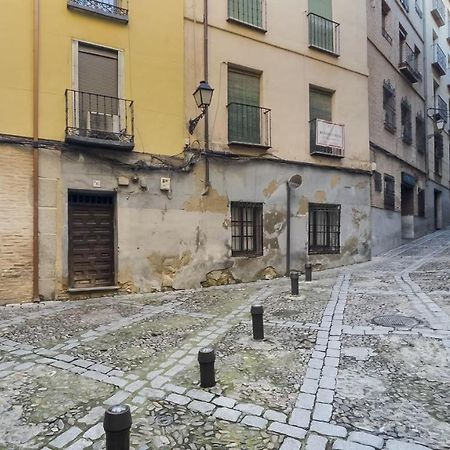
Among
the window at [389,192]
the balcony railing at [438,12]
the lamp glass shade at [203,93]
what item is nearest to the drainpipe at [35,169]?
the lamp glass shade at [203,93]

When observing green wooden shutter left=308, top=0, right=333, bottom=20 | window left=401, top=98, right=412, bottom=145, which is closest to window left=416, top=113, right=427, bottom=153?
window left=401, top=98, right=412, bottom=145

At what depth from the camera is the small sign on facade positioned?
11656 mm

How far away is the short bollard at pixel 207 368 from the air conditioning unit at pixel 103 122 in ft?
20.7

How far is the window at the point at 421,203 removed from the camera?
18.5m

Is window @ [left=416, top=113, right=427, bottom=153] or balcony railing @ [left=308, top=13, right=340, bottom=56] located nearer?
balcony railing @ [left=308, top=13, right=340, bottom=56]

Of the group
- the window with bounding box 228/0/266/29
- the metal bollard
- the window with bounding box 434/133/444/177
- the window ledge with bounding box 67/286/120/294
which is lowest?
the window ledge with bounding box 67/286/120/294

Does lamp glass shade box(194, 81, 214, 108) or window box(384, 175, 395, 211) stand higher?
lamp glass shade box(194, 81, 214, 108)

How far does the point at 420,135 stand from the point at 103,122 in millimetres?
16178

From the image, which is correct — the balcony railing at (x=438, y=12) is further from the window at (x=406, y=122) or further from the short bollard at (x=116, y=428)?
the short bollard at (x=116, y=428)

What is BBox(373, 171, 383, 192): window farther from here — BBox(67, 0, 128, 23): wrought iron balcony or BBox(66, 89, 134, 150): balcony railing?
BBox(67, 0, 128, 23): wrought iron balcony

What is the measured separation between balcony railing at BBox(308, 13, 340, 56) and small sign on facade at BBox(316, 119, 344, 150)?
7.63ft

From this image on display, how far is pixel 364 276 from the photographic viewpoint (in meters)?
10.2

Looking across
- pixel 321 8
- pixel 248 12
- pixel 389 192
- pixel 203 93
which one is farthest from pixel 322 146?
pixel 389 192

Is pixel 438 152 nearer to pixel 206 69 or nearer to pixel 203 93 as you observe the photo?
pixel 206 69
